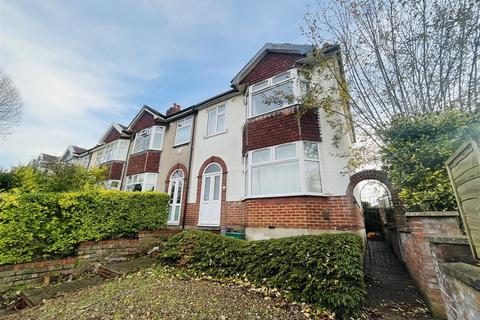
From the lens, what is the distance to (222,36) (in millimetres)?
9688

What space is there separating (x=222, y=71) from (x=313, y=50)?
581 cm

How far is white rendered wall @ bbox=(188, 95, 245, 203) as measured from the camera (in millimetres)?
9781

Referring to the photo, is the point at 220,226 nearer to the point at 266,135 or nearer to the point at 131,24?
the point at 266,135

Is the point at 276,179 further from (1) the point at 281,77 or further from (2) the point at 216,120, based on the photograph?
(2) the point at 216,120

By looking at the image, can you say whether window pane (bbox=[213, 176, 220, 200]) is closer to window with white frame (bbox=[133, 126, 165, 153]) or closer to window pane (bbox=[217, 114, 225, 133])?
window pane (bbox=[217, 114, 225, 133])

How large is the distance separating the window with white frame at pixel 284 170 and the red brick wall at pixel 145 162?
25.5 feet

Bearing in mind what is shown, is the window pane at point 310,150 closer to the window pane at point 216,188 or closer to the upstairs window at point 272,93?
the upstairs window at point 272,93

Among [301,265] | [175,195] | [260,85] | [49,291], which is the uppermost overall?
[260,85]

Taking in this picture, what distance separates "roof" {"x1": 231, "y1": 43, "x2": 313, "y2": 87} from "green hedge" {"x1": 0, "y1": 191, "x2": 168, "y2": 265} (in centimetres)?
712

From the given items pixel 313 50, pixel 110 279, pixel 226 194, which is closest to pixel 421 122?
pixel 313 50

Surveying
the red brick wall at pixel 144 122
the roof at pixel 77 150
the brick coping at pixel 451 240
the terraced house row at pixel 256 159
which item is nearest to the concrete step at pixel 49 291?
the terraced house row at pixel 256 159

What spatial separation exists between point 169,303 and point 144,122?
14378 mm

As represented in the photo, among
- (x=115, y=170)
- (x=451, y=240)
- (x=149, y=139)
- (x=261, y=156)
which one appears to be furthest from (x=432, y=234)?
(x=115, y=170)

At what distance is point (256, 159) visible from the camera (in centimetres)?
862
